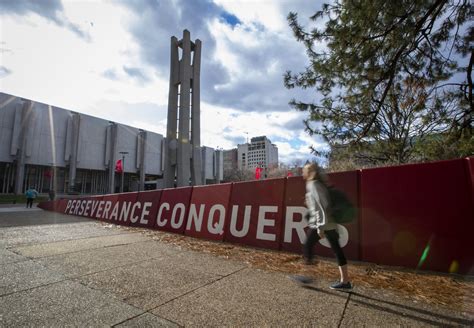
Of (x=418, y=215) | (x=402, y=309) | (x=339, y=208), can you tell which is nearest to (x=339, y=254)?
(x=339, y=208)

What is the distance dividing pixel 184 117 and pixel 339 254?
27532 mm

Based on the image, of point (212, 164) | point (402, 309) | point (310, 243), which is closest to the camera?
point (402, 309)

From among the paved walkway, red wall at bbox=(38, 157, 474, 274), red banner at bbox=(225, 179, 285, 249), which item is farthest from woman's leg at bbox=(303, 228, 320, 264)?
red banner at bbox=(225, 179, 285, 249)

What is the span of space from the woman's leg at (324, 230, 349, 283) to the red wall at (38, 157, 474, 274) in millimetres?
1521

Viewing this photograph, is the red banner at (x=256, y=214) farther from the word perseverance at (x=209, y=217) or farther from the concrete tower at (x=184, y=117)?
the concrete tower at (x=184, y=117)

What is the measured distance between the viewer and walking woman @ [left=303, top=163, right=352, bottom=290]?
11.4 ft

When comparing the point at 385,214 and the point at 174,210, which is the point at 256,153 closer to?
the point at 174,210

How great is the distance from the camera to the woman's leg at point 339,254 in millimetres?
3449

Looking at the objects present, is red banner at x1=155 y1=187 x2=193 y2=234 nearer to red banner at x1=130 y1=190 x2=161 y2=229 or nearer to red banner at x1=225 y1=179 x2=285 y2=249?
red banner at x1=130 y1=190 x2=161 y2=229

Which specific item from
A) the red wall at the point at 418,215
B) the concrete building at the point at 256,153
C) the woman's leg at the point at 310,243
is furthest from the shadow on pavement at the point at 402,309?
the concrete building at the point at 256,153

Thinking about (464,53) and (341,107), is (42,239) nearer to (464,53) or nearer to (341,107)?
(341,107)

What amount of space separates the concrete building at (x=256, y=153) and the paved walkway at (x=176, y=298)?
118 meters

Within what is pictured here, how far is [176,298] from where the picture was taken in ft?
10.2

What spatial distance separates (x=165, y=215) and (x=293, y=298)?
636 centimetres
